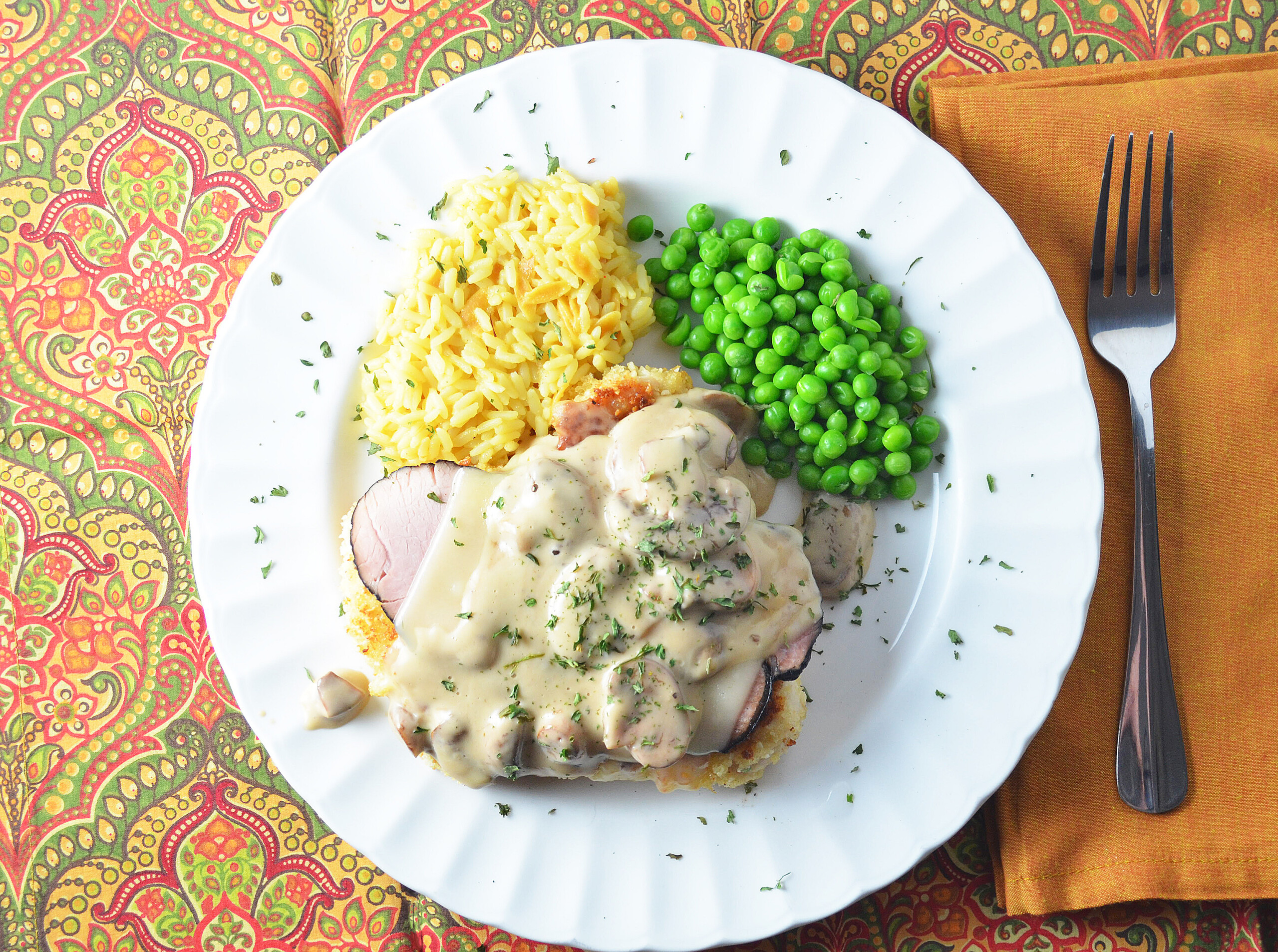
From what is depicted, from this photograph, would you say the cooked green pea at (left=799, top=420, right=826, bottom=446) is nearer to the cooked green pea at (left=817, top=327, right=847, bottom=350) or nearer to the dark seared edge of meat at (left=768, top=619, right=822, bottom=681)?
the cooked green pea at (left=817, top=327, right=847, bottom=350)

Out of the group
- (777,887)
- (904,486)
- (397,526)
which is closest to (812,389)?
(904,486)

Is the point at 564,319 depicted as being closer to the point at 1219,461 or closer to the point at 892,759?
the point at 892,759

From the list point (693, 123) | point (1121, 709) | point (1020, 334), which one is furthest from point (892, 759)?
point (693, 123)

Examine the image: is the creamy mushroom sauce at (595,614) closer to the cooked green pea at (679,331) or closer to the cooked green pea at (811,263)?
the cooked green pea at (679,331)

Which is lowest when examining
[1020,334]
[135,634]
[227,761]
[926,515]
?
[227,761]

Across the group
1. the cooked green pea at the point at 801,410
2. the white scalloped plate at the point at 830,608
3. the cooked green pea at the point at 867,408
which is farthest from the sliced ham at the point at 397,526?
the cooked green pea at the point at 867,408
